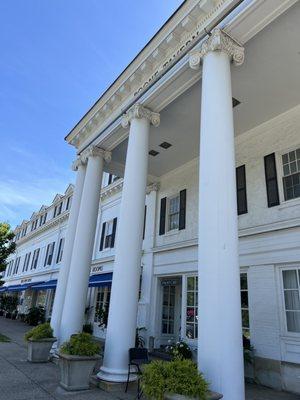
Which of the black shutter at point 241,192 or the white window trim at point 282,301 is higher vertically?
the black shutter at point 241,192

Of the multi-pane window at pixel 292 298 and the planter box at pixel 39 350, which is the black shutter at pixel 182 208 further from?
the planter box at pixel 39 350

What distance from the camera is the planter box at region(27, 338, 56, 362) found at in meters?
9.38

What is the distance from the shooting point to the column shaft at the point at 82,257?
9875mm

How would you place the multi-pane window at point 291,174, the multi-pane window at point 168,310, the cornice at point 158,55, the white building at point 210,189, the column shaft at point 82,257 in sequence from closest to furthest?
the white building at point 210,189 → the cornice at point 158,55 → the multi-pane window at point 291,174 → the column shaft at point 82,257 → the multi-pane window at point 168,310

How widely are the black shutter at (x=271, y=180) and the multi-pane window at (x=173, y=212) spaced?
4.82 meters

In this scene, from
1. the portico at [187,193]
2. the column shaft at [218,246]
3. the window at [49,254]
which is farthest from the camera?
the window at [49,254]

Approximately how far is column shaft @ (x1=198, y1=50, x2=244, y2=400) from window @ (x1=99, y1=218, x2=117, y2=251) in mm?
12788

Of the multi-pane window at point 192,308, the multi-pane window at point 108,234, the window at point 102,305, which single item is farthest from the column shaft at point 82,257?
the multi-pane window at point 108,234

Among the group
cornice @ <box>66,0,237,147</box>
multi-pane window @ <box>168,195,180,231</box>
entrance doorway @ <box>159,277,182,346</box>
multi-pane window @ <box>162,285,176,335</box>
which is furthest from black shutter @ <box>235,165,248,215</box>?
multi-pane window @ <box>162,285,176,335</box>

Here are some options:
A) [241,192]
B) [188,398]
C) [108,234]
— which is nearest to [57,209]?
[108,234]

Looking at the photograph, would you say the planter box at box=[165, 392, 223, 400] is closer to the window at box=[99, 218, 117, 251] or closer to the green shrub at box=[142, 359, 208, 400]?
the green shrub at box=[142, 359, 208, 400]

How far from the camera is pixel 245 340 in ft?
30.1

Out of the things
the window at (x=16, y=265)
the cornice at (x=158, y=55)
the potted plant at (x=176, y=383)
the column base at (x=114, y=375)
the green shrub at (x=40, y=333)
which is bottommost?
the column base at (x=114, y=375)

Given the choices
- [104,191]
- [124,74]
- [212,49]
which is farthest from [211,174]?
[104,191]
